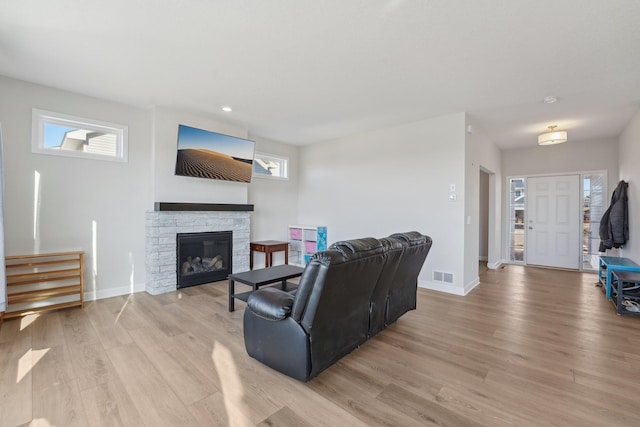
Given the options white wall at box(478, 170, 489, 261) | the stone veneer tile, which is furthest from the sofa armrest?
white wall at box(478, 170, 489, 261)

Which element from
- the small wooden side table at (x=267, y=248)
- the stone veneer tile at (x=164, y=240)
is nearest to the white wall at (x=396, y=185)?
the small wooden side table at (x=267, y=248)

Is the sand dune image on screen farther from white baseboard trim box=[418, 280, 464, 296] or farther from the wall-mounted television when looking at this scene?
white baseboard trim box=[418, 280, 464, 296]

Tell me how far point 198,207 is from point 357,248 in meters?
3.09

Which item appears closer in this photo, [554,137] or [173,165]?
[173,165]

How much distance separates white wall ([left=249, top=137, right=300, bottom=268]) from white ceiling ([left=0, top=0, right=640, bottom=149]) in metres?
1.84

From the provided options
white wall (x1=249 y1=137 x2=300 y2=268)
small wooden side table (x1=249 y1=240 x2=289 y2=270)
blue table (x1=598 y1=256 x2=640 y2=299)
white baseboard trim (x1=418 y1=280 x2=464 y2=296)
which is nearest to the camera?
blue table (x1=598 y1=256 x2=640 y2=299)

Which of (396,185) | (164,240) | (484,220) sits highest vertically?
(396,185)

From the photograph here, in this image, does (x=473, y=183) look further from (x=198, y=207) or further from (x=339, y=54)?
(x=198, y=207)

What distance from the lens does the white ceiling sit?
2.04 meters

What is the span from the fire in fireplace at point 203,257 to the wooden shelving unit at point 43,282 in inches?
44.8

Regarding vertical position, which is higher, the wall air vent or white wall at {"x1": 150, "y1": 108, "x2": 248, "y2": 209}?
white wall at {"x1": 150, "y1": 108, "x2": 248, "y2": 209}

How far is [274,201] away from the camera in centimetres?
597

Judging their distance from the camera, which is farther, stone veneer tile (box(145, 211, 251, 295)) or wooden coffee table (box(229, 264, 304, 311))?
stone veneer tile (box(145, 211, 251, 295))

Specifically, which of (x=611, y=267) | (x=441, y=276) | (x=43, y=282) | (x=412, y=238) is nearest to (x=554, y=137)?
(x=611, y=267)
